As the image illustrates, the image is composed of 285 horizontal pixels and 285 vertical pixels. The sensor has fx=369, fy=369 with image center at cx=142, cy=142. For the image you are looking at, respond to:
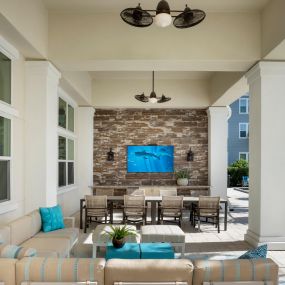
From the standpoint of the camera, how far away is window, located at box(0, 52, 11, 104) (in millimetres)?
5121

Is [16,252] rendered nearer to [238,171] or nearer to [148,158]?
[148,158]

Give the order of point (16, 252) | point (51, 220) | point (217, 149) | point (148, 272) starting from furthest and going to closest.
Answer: point (217, 149)
point (51, 220)
point (16, 252)
point (148, 272)

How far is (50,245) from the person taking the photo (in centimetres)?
460

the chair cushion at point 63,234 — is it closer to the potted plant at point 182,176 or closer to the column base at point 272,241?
the column base at point 272,241

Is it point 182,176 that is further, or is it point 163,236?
point 182,176

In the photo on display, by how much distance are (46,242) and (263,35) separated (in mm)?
4443

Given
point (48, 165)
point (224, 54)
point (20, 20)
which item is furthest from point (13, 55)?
point (224, 54)

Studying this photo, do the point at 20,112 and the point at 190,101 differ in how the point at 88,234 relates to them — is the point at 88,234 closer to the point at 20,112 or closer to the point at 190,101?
the point at 20,112

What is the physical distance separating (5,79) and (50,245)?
241cm

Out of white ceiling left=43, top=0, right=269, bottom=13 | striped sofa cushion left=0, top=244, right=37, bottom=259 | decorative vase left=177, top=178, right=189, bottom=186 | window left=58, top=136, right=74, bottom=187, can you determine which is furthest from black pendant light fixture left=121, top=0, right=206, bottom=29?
decorative vase left=177, top=178, right=189, bottom=186

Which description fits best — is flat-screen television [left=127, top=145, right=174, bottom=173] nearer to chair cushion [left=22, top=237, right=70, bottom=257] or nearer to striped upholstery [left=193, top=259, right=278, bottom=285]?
chair cushion [left=22, top=237, right=70, bottom=257]

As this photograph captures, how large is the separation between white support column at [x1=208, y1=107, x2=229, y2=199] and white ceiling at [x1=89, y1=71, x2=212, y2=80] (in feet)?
3.85

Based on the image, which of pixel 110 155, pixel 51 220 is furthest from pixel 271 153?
pixel 110 155

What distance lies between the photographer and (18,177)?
18.6ft
